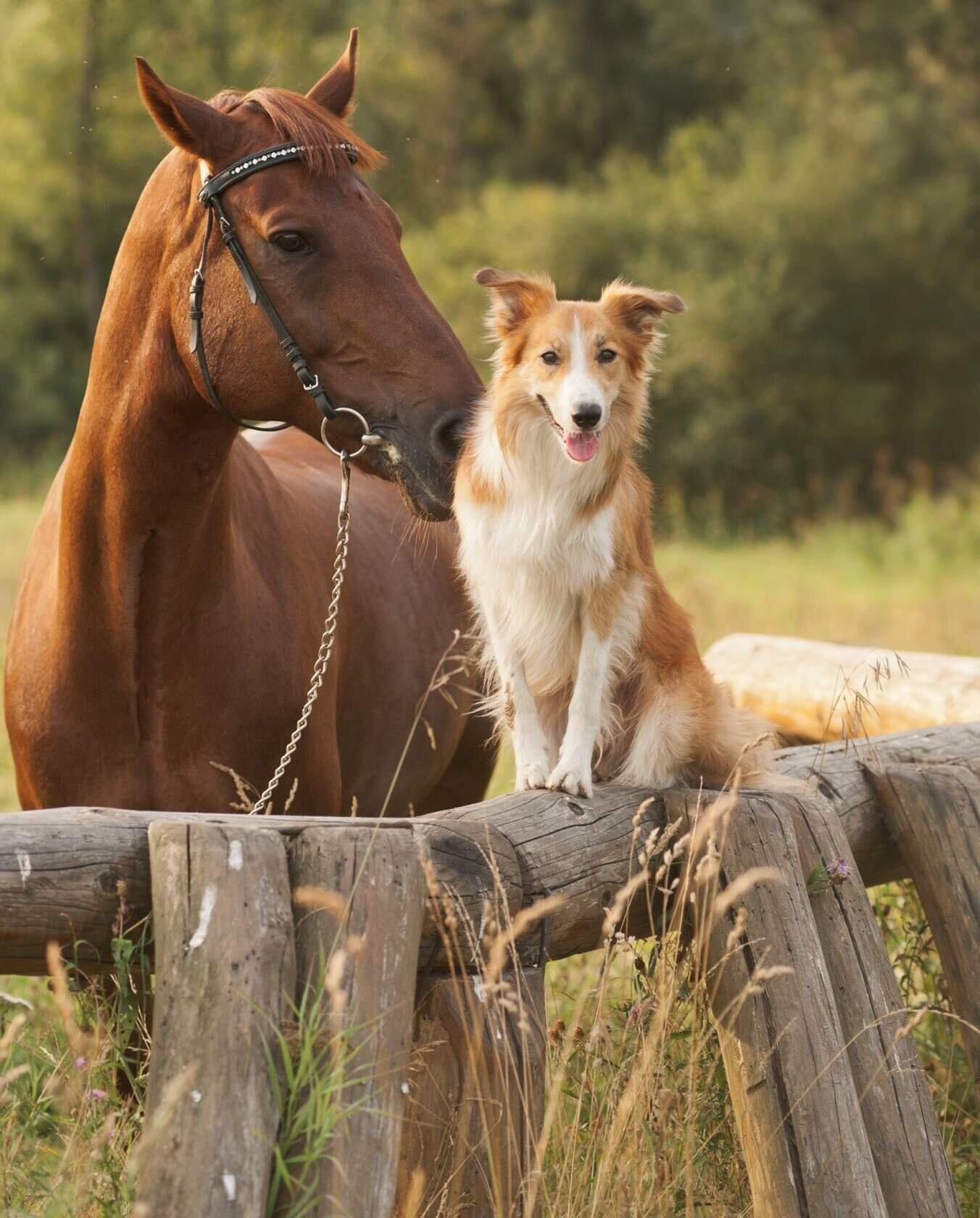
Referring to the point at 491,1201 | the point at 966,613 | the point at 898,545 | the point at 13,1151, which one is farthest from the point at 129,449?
the point at 898,545

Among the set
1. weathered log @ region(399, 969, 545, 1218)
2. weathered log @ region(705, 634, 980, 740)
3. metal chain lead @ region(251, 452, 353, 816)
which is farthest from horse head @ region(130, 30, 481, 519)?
weathered log @ region(705, 634, 980, 740)

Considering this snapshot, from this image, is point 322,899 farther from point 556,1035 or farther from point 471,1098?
point 556,1035

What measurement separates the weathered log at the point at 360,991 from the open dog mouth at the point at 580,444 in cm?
100

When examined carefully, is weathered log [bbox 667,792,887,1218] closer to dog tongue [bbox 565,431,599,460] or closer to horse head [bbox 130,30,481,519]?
dog tongue [bbox 565,431,599,460]

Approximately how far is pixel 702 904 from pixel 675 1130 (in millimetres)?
515

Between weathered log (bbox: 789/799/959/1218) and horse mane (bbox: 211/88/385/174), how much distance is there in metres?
1.91

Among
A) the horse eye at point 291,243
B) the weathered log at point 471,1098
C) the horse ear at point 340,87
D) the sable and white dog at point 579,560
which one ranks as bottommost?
the weathered log at point 471,1098

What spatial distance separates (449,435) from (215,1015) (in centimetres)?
151

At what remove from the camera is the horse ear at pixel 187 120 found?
3.08 meters

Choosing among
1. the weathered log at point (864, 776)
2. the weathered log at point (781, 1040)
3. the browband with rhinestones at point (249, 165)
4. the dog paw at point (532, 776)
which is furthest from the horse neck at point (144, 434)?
the weathered log at point (864, 776)

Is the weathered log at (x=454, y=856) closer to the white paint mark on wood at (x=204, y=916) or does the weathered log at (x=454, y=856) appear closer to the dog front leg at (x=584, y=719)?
the dog front leg at (x=584, y=719)

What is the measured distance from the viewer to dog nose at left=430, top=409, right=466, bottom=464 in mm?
3184

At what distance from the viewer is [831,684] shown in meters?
5.88

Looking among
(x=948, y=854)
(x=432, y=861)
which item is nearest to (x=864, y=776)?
(x=948, y=854)
